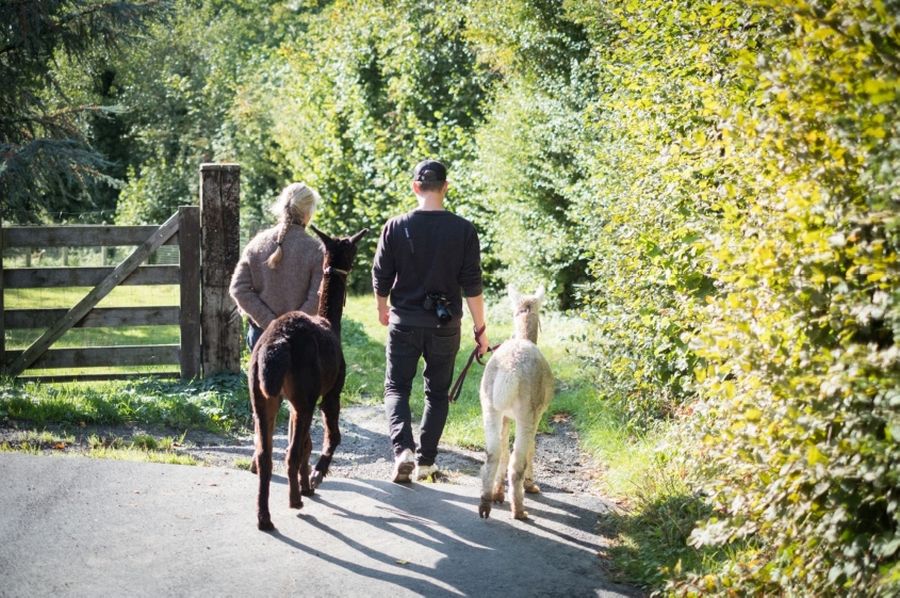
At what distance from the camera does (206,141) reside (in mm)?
29547

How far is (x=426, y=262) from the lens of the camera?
6996 millimetres

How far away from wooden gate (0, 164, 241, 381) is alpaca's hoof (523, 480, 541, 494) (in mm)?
4136

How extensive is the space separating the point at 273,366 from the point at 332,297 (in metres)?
1.24

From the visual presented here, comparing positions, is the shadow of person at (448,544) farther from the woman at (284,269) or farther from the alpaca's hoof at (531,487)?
the woman at (284,269)

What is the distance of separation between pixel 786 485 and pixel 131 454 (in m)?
5.53

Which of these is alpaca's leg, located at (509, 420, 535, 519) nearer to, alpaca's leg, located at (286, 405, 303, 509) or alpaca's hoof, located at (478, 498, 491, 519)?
alpaca's hoof, located at (478, 498, 491, 519)

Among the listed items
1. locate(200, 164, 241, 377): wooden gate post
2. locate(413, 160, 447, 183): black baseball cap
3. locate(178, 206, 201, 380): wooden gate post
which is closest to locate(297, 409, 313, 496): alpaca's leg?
locate(413, 160, 447, 183): black baseball cap

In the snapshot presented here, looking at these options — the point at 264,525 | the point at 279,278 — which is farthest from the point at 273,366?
the point at 279,278

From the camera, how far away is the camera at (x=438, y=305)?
22.9 feet

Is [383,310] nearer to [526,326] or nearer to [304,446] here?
[526,326]

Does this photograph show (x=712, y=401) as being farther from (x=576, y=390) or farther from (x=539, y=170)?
(x=539, y=170)

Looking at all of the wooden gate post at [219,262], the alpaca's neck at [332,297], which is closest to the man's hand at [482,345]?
the alpaca's neck at [332,297]

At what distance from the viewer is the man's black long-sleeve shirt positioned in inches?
274

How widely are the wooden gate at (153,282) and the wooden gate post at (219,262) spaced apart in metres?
0.01
